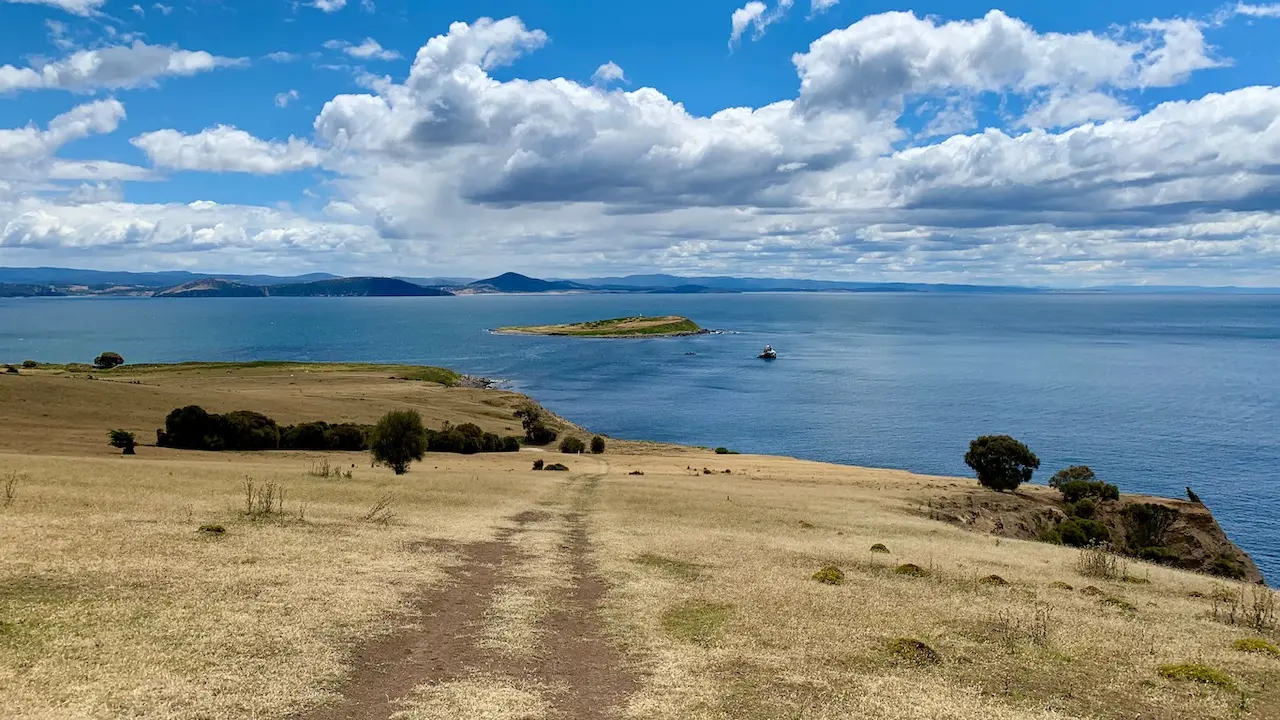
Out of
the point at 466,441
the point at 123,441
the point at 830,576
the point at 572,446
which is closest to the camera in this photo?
the point at 830,576

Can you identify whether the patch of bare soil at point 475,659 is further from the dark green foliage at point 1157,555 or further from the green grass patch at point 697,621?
the dark green foliage at point 1157,555

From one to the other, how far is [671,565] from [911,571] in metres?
8.78

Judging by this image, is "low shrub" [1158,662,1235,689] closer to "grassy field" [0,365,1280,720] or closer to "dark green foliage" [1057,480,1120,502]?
"grassy field" [0,365,1280,720]

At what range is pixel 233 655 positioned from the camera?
16250 millimetres

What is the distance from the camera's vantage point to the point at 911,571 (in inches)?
1136

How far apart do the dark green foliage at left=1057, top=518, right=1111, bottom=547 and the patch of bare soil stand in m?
36.4

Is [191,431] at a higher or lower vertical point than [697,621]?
lower

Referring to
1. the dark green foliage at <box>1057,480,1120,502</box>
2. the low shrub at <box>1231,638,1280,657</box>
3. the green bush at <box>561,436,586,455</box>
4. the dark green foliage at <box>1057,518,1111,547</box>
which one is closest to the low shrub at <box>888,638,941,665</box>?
the low shrub at <box>1231,638,1280,657</box>

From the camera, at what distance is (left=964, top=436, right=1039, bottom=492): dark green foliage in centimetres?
6353

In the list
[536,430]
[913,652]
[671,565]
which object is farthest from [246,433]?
[913,652]

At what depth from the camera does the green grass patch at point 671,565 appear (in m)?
26.6

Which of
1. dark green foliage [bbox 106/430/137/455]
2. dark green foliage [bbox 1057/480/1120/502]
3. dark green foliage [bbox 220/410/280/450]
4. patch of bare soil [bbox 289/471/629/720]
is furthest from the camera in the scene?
dark green foliage [bbox 220/410/280/450]

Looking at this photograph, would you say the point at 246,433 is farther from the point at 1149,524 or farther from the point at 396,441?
the point at 1149,524

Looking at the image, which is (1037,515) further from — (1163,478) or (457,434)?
(457,434)
